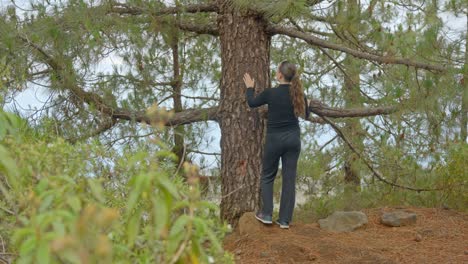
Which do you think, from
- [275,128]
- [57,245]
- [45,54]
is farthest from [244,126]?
[57,245]

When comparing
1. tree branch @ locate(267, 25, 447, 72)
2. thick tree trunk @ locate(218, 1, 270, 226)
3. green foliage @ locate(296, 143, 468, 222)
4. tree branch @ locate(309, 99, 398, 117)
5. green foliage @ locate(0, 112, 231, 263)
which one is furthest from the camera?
green foliage @ locate(296, 143, 468, 222)

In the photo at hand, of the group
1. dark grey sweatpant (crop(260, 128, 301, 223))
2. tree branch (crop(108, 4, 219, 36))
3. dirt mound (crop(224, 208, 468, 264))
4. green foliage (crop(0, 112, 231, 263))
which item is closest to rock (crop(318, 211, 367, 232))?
dirt mound (crop(224, 208, 468, 264))

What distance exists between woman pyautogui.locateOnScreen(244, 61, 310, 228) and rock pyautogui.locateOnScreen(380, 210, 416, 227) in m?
1.15

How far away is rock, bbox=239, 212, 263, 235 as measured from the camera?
6234 mm

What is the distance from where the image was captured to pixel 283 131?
620 cm

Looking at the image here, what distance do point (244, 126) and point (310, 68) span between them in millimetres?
2606

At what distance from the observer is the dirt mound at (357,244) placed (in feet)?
18.3

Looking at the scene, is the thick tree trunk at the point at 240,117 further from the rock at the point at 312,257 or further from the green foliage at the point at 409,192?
the green foliage at the point at 409,192

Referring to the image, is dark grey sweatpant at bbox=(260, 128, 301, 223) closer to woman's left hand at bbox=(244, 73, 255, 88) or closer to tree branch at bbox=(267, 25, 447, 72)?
woman's left hand at bbox=(244, 73, 255, 88)

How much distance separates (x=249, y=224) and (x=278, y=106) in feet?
3.75

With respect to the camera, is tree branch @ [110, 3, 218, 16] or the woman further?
tree branch @ [110, 3, 218, 16]

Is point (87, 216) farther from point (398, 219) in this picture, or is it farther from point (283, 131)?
point (398, 219)

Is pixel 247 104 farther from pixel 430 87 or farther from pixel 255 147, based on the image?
pixel 430 87

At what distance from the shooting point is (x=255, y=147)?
684 cm
